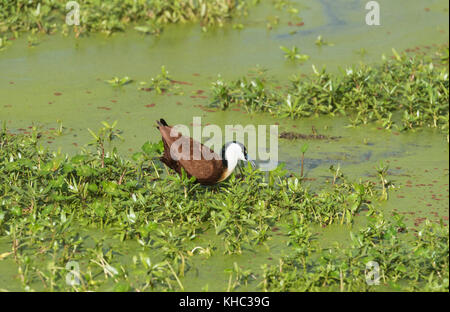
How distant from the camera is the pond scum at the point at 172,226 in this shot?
15.5 ft

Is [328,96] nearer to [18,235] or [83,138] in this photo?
[83,138]

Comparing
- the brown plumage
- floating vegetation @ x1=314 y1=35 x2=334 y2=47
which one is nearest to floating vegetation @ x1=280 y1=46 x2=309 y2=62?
floating vegetation @ x1=314 y1=35 x2=334 y2=47

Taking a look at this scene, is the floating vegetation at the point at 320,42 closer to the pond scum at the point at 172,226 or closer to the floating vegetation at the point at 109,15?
the floating vegetation at the point at 109,15

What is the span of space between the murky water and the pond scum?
0.54ft

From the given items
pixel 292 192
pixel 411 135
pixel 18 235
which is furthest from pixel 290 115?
pixel 18 235

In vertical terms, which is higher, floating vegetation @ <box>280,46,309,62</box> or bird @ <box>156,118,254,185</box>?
floating vegetation @ <box>280,46,309,62</box>

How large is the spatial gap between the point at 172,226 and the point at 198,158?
53 cm

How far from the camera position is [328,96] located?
7.55 m

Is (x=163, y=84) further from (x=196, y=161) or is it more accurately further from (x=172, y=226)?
(x=172, y=226)

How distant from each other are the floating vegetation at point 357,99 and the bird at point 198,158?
167 cm

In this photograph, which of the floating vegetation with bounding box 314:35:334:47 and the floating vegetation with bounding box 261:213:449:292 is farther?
the floating vegetation with bounding box 314:35:334:47

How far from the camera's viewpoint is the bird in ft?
18.5

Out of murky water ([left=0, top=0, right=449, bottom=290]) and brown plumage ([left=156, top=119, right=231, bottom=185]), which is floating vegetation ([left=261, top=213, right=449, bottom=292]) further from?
brown plumage ([left=156, top=119, right=231, bottom=185])
